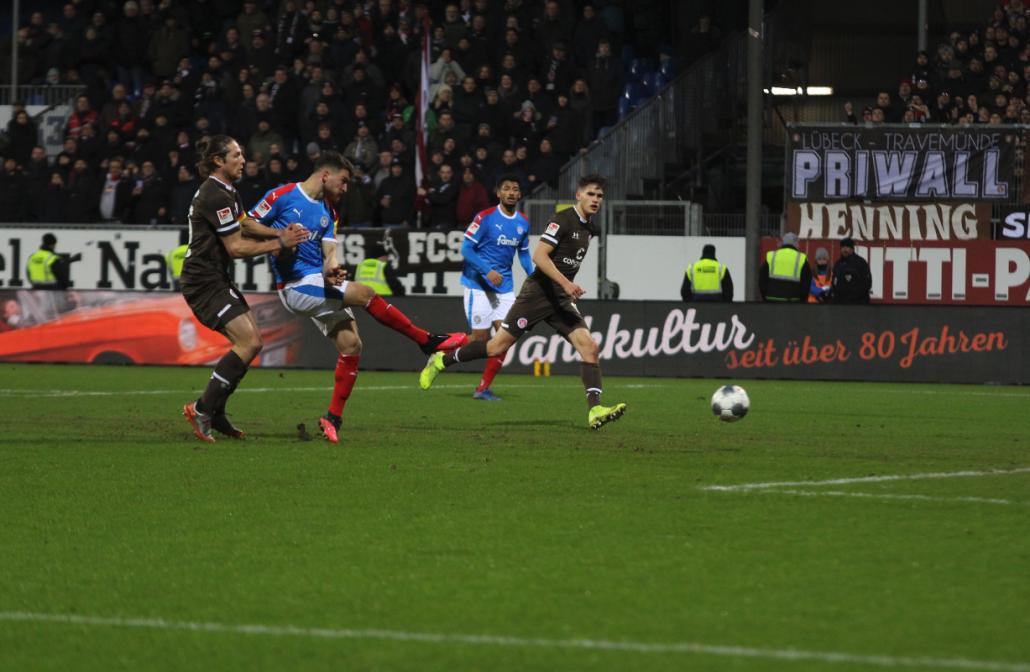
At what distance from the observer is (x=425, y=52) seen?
25.1 metres

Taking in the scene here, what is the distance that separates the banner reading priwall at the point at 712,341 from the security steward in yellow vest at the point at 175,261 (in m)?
2.68

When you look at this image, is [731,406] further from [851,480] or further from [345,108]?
[345,108]

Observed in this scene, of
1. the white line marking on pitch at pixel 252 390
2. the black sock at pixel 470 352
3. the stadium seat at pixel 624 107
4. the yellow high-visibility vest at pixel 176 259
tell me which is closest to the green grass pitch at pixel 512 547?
the black sock at pixel 470 352

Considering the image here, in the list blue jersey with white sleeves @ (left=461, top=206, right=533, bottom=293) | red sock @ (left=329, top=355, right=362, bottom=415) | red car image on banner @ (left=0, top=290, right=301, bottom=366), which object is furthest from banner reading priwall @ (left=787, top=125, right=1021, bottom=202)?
red sock @ (left=329, top=355, right=362, bottom=415)

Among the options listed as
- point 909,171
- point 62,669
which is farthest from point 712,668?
point 909,171

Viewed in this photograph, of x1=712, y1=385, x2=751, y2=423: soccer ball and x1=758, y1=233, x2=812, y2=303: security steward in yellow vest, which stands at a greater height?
x1=758, y1=233, x2=812, y2=303: security steward in yellow vest

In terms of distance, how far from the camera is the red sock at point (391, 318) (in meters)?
11.7

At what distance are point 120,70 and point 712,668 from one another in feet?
91.1

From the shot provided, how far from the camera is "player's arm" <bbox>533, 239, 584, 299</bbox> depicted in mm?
12341

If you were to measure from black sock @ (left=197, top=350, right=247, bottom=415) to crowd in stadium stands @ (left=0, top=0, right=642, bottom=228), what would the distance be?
1391cm

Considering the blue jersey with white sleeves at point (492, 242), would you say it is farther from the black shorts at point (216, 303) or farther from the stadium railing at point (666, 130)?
the stadium railing at point (666, 130)

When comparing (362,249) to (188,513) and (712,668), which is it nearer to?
(188,513)

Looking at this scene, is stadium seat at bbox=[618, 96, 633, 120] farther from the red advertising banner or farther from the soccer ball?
the soccer ball

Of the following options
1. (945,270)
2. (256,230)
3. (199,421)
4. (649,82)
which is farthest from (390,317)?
(649,82)
